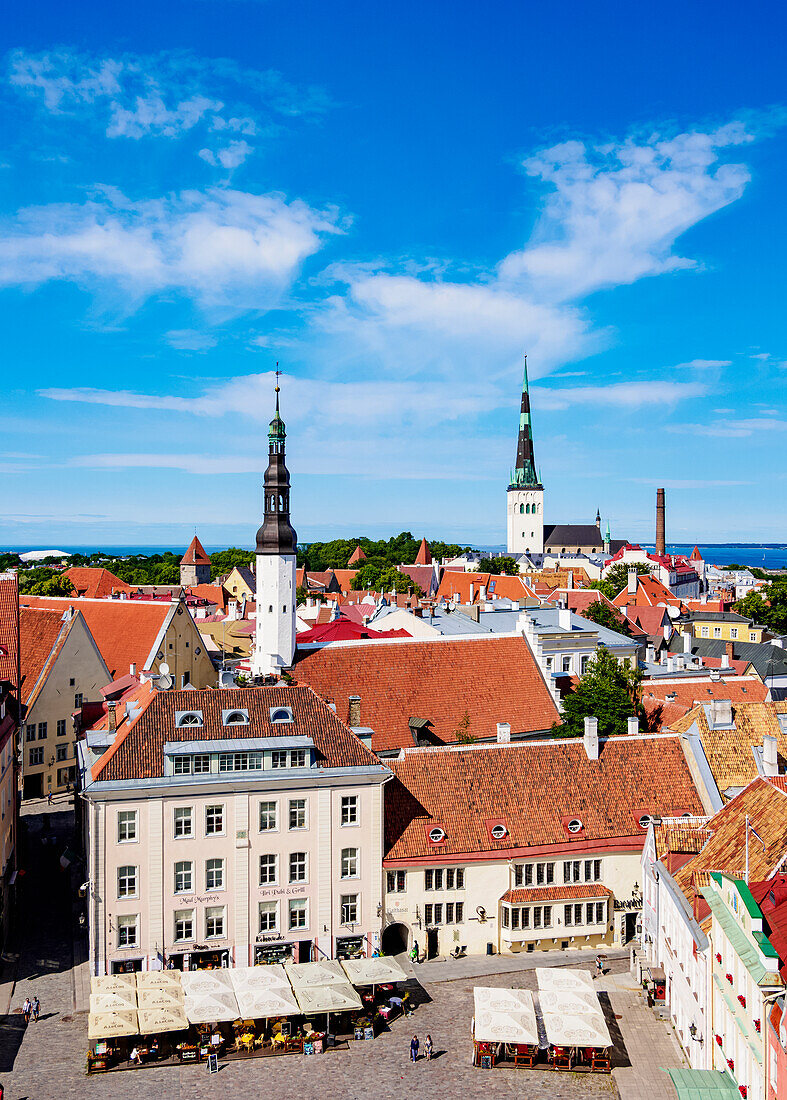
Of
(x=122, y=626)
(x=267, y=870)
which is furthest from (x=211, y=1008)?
(x=122, y=626)

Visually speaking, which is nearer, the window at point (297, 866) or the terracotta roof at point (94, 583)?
the window at point (297, 866)

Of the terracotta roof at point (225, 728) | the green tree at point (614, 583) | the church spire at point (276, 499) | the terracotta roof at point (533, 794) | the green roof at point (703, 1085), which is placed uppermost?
the church spire at point (276, 499)

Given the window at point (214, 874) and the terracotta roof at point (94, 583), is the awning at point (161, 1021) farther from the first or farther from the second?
the terracotta roof at point (94, 583)

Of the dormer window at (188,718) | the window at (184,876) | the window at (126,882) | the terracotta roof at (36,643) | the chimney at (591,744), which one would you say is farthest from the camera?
the terracotta roof at (36,643)

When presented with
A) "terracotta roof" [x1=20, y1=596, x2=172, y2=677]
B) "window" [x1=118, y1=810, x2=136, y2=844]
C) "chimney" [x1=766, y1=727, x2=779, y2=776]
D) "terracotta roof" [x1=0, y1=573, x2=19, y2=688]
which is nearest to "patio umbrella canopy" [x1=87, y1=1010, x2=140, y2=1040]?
"window" [x1=118, y1=810, x2=136, y2=844]

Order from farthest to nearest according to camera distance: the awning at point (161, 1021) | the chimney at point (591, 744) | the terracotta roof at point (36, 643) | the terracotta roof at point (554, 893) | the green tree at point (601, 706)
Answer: the terracotta roof at point (36, 643) → the green tree at point (601, 706) → the chimney at point (591, 744) → the terracotta roof at point (554, 893) → the awning at point (161, 1021)

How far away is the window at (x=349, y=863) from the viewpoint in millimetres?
43469

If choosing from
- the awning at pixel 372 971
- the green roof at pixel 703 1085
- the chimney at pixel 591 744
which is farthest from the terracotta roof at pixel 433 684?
the green roof at pixel 703 1085

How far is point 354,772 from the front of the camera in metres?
43.4

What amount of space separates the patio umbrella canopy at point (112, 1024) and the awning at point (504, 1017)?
1232cm

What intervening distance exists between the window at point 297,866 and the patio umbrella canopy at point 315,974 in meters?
3.86

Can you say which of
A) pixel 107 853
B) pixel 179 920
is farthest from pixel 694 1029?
pixel 107 853

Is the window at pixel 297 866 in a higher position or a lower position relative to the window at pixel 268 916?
higher

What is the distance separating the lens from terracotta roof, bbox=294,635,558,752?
60.3 m
